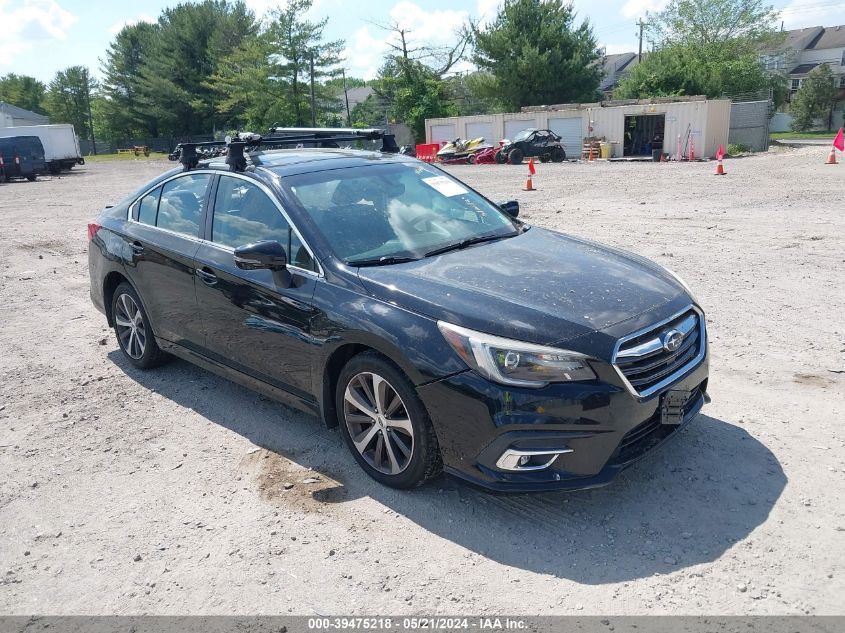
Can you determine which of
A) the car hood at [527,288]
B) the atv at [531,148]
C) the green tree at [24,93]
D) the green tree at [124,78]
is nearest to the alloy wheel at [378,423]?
the car hood at [527,288]

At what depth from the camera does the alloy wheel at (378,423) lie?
349 centimetres

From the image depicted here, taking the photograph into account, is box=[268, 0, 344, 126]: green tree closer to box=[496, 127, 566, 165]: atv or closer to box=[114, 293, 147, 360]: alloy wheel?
box=[496, 127, 566, 165]: atv

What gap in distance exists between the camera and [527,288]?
346cm

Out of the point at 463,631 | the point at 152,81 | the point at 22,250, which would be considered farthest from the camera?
the point at 152,81

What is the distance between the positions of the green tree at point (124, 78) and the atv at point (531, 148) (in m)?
49.5

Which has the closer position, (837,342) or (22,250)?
(837,342)

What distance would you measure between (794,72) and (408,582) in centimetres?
9153

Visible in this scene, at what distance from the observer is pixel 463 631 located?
2.67 metres

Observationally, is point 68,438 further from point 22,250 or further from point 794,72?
point 794,72

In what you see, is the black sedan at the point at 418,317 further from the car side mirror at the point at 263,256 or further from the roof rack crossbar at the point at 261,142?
the roof rack crossbar at the point at 261,142

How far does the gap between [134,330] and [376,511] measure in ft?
10.2

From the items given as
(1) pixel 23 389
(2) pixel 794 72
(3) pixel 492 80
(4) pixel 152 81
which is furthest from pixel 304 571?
(2) pixel 794 72

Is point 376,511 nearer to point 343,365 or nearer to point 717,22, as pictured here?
point 343,365

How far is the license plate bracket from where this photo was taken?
10.8 feet
